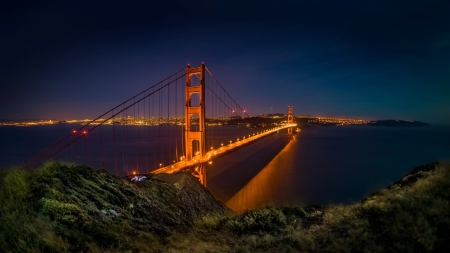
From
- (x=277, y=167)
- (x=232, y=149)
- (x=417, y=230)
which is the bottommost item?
(x=277, y=167)

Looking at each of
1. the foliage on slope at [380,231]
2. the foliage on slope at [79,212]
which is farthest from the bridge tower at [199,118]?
the foliage on slope at [380,231]

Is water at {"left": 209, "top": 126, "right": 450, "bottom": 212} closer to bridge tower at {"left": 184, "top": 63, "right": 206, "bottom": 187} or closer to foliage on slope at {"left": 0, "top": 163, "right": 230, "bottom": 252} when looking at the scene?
bridge tower at {"left": 184, "top": 63, "right": 206, "bottom": 187}

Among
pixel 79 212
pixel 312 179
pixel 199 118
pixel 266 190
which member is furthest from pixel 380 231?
pixel 312 179

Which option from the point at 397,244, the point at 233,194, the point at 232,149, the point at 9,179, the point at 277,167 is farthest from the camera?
the point at 277,167

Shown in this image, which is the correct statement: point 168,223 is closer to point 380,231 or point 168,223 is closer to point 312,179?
point 380,231

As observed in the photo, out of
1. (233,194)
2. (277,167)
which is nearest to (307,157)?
(277,167)

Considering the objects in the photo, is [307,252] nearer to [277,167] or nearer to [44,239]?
[44,239]

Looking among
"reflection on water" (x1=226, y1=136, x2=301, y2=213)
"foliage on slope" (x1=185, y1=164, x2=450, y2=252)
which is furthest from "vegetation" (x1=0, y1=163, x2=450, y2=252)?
"reflection on water" (x1=226, y1=136, x2=301, y2=213)
